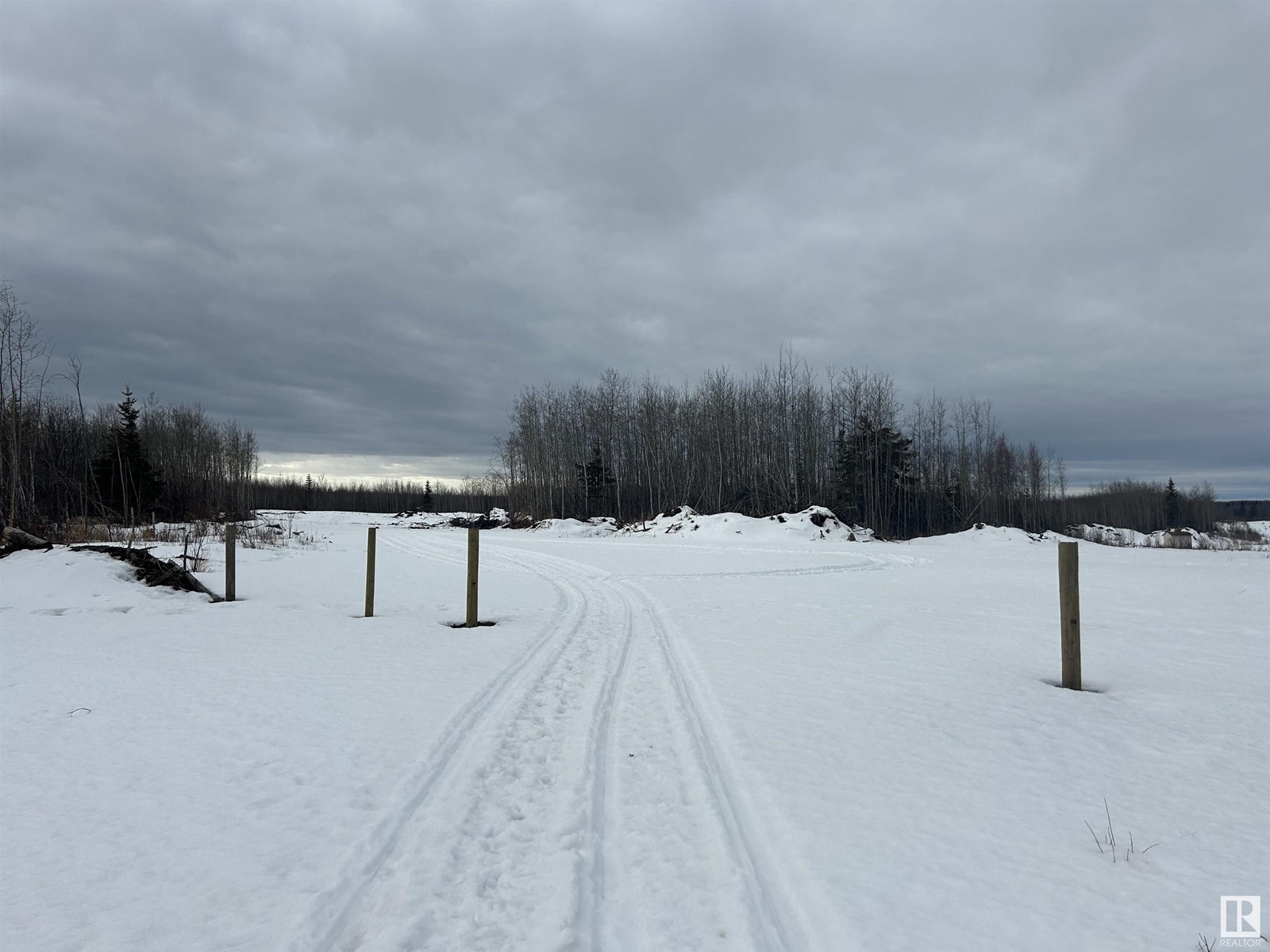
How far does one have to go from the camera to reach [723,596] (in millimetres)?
11539

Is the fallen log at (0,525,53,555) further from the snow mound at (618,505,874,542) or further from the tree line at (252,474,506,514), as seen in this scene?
the tree line at (252,474,506,514)

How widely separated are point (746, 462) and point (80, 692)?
46.1 meters

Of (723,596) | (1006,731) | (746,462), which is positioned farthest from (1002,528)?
(1006,731)

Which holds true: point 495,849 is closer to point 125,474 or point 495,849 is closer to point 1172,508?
point 125,474

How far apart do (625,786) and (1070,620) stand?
4.58 metres

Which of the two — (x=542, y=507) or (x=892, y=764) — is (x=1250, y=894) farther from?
(x=542, y=507)

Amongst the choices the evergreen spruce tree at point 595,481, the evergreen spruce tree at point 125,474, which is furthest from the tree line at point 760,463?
the evergreen spruce tree at point 125,474

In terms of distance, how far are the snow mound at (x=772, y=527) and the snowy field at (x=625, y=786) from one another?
74.3 ft

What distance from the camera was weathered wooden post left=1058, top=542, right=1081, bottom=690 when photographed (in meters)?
5.49

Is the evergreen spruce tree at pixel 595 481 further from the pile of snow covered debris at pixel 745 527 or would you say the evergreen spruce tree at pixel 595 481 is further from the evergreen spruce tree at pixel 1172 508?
the evergreen spruce tree at pixel 1172 508

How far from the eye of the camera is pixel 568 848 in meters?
2.91

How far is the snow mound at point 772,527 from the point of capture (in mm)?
30969

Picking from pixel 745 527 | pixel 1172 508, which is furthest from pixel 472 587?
pixel 1172 508

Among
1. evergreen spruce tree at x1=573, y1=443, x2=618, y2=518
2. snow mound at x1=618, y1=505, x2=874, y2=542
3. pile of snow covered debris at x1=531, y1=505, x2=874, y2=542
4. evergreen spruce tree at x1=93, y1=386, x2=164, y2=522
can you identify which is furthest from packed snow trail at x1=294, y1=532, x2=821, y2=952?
evergreen spruce tree at x1=573, y1=443, x2=618, y2=518
